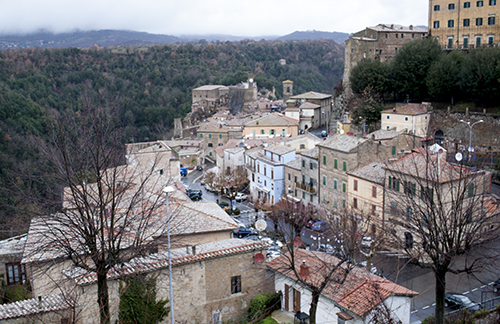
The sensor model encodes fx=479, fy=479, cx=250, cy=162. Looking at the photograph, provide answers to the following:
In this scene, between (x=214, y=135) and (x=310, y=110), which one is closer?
(x=310, y=110)

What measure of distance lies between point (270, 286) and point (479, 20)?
139 feet

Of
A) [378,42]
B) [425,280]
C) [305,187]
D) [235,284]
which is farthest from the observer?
[378,42]

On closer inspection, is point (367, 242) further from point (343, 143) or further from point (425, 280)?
Answer: point (343, 143)

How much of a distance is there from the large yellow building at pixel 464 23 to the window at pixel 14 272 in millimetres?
45162

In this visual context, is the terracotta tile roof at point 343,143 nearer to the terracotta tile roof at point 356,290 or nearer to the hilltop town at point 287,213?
the hilltop town at point 287,213

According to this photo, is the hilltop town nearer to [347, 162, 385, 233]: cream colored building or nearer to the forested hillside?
[347, 162, 385, 233]: cream colored building

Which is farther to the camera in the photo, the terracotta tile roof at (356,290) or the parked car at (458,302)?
the parked car at (458,302)

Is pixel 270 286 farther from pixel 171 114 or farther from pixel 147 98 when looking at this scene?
pixel 147 98

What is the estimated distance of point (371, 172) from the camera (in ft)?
97.2

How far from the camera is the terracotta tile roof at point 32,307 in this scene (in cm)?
1260

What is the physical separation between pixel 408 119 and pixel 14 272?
33121mm

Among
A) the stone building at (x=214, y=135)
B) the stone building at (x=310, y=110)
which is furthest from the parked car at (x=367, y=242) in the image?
the stone building at (x=214, y=135)

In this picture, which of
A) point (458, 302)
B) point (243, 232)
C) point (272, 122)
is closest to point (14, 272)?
point (243, 232)

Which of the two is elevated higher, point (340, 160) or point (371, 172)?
point (340, 160)
